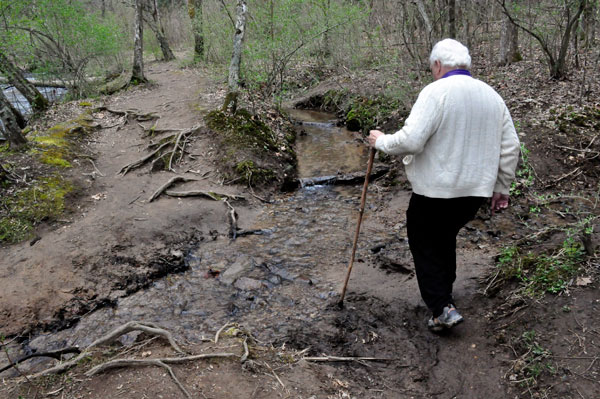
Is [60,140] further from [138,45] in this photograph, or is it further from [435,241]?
[435,241]

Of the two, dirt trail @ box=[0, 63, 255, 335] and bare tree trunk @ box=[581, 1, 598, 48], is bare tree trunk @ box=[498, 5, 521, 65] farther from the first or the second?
dirt trail @ box=[0, 63, 255, 335]

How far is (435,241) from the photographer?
3.29 metres

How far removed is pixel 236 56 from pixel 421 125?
833 centimetres

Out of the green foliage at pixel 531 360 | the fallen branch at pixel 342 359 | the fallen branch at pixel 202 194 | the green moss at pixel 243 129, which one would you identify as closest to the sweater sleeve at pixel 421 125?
the green foliage at pixel 531 360

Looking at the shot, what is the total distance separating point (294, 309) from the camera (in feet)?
14.4

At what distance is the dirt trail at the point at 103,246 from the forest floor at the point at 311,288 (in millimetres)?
26

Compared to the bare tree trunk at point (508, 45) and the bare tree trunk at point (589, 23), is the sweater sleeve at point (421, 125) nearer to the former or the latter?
the bare tree trunk at point (589, 23)

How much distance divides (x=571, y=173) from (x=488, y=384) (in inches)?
179

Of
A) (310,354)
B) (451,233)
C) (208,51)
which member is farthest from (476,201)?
(208,51)

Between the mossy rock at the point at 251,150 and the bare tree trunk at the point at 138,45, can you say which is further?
the bare tree trunk at the point at 138,45

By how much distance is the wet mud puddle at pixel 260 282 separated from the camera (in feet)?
13.9

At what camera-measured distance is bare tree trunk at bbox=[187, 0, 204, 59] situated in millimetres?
17406

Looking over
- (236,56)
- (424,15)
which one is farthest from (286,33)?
(424,15)

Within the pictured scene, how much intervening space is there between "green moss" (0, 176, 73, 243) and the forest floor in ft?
0.74
